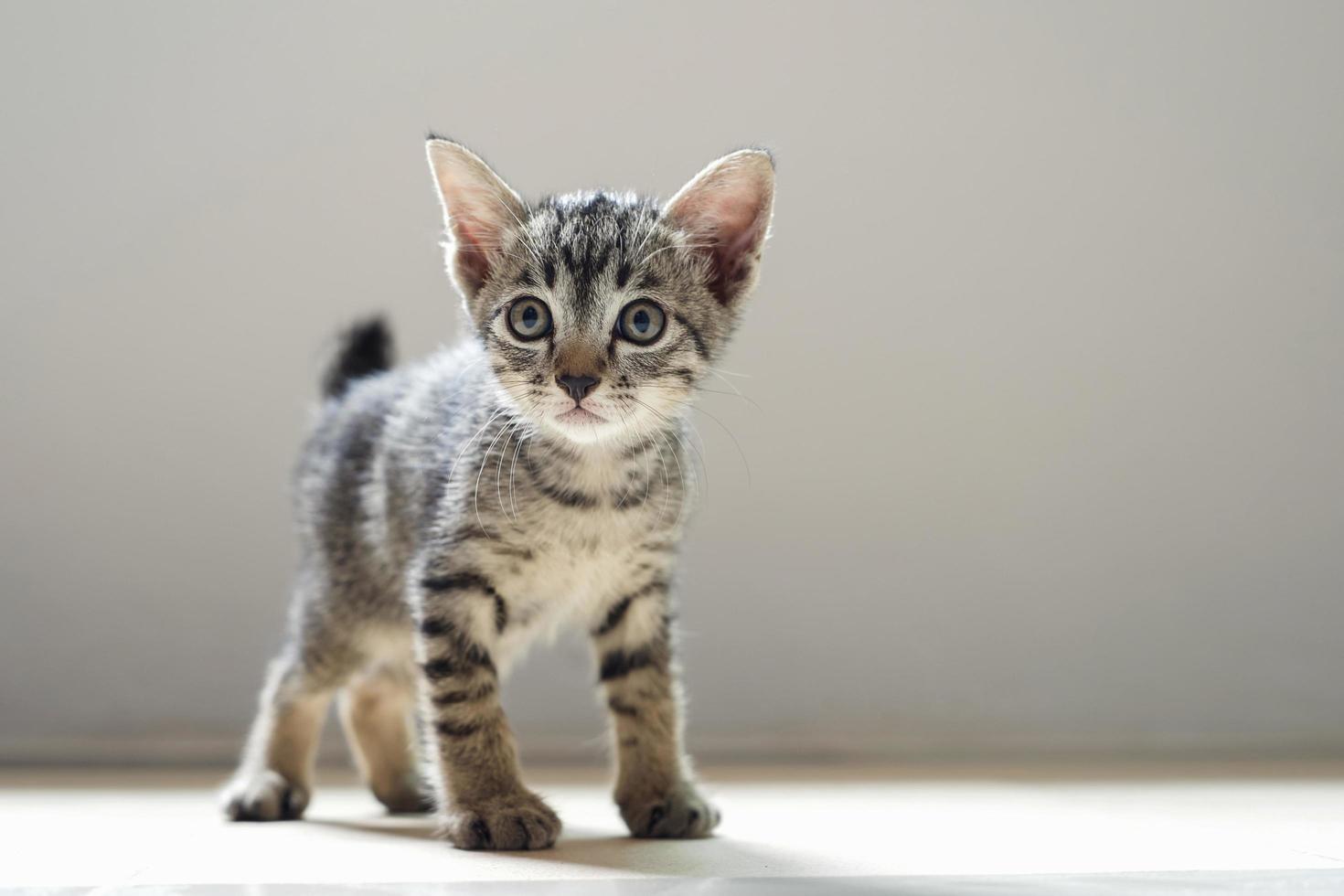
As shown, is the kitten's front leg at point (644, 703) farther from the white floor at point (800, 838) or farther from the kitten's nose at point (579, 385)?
the kitten's nose at point (579, 385)

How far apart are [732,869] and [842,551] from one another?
1.39 m

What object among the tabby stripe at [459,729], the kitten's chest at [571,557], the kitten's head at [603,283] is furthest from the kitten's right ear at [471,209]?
the tabby stripe at [459,729]

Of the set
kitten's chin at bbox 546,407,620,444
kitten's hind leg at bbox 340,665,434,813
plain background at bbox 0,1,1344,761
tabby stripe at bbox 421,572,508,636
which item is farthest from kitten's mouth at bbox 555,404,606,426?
plain background at bbox 0,1,1344,761

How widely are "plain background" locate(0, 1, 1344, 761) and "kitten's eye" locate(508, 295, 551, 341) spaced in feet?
3.67

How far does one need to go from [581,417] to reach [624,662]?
46 cm

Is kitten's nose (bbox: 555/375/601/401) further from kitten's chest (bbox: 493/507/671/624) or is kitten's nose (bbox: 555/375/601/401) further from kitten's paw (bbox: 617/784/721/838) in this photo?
kitten's paw (bbox: 617/784/721/838)

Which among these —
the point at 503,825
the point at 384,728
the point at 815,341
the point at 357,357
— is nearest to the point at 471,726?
the point at 503,825

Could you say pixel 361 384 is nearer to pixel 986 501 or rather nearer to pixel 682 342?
pixel 682 342

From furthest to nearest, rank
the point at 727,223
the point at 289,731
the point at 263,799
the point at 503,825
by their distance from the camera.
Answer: the point at 289,731 < the point at 263,799 < the point at 727,223 < the point at 503,825

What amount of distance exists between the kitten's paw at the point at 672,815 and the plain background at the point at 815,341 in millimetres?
966

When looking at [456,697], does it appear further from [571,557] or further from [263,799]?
[263,799]

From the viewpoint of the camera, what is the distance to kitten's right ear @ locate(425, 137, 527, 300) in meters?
1.94

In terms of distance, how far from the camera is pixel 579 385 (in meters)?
1.74

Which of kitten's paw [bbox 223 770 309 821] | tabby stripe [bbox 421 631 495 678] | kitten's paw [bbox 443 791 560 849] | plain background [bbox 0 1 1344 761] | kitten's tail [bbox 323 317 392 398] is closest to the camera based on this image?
kitten's paw [bbox 443 791 560 849]
